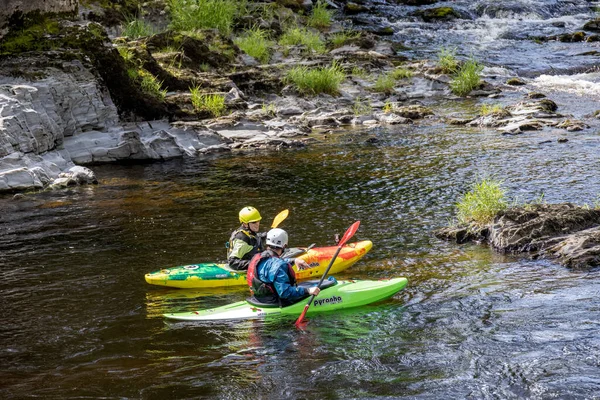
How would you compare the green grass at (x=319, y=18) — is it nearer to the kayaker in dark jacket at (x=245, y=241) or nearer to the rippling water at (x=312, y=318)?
the rippling water at (x=312, y=318)

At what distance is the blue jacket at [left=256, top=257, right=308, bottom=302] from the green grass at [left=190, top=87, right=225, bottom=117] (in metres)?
9.43

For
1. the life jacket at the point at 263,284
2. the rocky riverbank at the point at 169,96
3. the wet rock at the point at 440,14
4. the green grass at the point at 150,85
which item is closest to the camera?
the life jacket at the point at 263,284

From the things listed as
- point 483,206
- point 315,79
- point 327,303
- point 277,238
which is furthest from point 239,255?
point 315,79

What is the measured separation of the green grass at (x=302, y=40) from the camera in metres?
20.3

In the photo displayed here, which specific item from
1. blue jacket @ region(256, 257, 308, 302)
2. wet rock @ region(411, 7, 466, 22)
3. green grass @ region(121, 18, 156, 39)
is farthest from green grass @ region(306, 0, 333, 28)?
blue jacket @ region(256, 257, 308, 302)

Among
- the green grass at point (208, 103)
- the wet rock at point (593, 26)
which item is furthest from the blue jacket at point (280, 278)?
the wet rock at point (593, 26)

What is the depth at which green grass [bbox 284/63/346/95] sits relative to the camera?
17.2 m

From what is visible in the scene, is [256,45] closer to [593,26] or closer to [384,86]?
[384,86]

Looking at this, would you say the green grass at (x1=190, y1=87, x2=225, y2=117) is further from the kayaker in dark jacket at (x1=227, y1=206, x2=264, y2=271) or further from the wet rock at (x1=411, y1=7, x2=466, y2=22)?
the wet rock at (x1=411, y1=7, x2=466, y2=22)

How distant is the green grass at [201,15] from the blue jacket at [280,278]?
44.6 feet

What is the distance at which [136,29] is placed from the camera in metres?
17.8

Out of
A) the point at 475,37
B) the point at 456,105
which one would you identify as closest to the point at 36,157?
the point at 456,105

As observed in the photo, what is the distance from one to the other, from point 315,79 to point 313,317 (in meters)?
11.6

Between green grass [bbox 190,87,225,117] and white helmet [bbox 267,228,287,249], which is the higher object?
white helmet [bbox 267,228,287,249]
